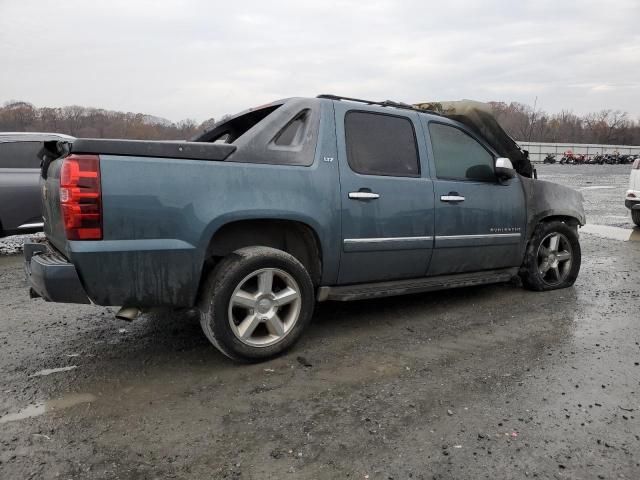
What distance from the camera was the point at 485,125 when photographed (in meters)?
4.63

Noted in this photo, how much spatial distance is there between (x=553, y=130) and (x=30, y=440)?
405 ft

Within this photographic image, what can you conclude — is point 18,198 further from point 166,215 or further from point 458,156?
point 458,156

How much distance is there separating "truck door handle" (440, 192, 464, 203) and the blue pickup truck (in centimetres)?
1

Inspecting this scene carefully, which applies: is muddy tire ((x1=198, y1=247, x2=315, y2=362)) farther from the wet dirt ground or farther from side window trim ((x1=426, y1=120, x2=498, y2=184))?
side window trim ((x1=426, y1=120, x2=498, y2=184))

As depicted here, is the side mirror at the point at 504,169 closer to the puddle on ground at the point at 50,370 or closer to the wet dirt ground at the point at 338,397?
the wet dirt ground at the point at 338,397

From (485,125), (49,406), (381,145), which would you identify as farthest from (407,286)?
(49,406)

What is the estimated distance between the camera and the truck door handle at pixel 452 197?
3982mm

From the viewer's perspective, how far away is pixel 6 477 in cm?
207

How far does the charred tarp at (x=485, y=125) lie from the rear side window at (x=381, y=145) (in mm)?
735

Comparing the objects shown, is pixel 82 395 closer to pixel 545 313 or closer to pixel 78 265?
pixel 78 265

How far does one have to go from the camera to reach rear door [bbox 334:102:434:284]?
11.6 ft

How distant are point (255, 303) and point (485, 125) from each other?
9.50 ft

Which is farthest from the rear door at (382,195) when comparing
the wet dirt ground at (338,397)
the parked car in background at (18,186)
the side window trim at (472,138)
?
the parked car in background at (18,186)

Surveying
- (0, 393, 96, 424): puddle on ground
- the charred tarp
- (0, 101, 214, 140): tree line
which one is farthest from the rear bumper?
(0, 101, 214, 140): tree line
